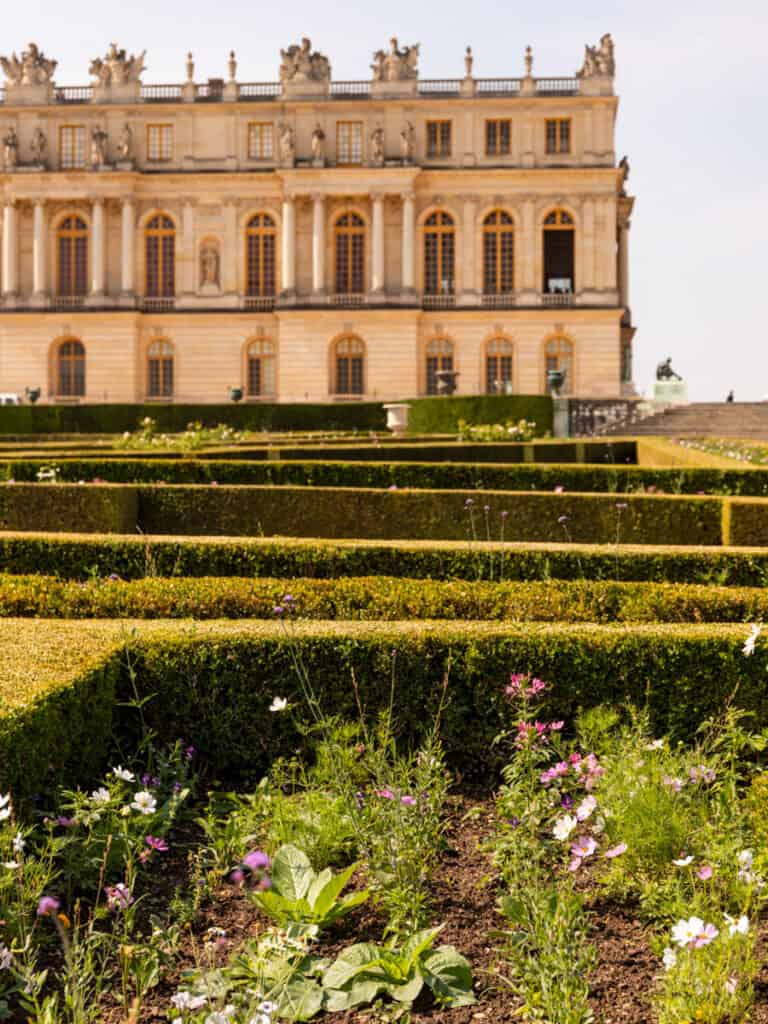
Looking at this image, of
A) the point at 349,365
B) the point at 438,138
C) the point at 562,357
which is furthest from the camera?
the point at 349,365

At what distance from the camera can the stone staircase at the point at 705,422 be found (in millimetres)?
34125

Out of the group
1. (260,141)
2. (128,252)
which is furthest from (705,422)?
(128,252)

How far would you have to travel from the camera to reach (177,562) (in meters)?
8.59

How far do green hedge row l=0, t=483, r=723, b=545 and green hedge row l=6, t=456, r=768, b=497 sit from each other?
1.96 meters

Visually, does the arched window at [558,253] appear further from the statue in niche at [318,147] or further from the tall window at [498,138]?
the statue in niche at [318,147]

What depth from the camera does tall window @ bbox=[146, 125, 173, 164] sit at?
1799 inches

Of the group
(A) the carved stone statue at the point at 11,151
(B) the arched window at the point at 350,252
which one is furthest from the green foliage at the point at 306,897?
(A) the carved stone statue at the point at 11,151

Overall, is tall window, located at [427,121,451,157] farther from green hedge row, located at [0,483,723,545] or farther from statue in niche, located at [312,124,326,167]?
green hedge row, located at [0,483,723,545]

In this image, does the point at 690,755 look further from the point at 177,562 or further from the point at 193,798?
the point at 177,562

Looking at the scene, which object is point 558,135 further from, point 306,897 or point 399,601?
point 306,897

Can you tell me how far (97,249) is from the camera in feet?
149

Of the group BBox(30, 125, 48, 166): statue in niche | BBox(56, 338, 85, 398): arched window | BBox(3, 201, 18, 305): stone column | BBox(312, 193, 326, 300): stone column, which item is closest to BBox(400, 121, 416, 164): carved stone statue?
BBox(312, 193, 326, 300): stone column

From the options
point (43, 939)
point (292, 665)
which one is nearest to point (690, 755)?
point (292, 665)

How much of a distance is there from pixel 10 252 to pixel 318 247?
1308cm
